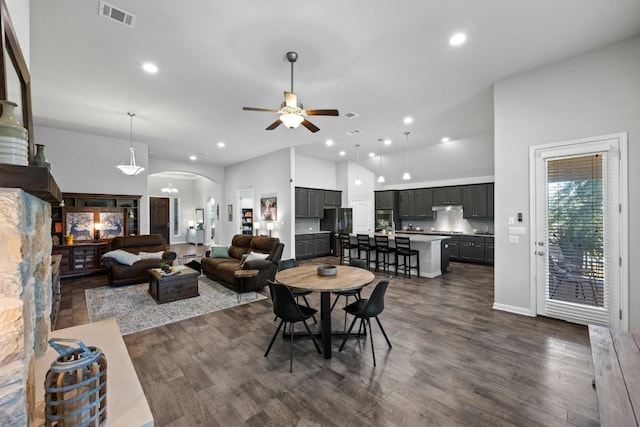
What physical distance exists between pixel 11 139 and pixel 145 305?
409 cm

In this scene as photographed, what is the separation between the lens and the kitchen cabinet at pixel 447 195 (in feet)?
27.3

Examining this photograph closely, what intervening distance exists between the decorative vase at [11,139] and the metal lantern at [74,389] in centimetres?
70

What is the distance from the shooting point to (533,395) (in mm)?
2176

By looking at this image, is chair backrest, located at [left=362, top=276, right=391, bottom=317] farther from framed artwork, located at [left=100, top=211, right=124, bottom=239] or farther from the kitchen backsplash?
framed artwork, located at [left=100, top=211, right=124, bottom=239]

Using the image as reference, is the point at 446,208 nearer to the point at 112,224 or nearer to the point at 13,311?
the point at 13,311

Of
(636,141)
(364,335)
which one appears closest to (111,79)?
(364,335)

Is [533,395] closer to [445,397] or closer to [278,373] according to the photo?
[445,397]

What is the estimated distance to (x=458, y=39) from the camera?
3.01 m

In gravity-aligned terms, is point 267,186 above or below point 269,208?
above

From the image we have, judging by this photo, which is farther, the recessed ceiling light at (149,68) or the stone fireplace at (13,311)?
the recessed ceiling light at (149,68)

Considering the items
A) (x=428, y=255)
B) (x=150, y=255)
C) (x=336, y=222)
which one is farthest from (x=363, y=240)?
(x=150, y=255)

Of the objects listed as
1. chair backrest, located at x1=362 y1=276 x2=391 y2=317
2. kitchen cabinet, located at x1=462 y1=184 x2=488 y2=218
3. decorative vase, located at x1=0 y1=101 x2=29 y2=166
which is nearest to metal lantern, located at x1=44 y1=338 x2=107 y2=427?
decorative vase, located at x1=0 y1=101 x2=29 y2=166

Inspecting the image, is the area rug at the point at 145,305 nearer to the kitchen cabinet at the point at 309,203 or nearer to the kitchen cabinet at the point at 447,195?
the kitchen cabinet at the point at 309,203

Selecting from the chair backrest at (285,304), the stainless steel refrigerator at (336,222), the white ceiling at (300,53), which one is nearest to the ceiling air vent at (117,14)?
the white ceiling at (300,53)
